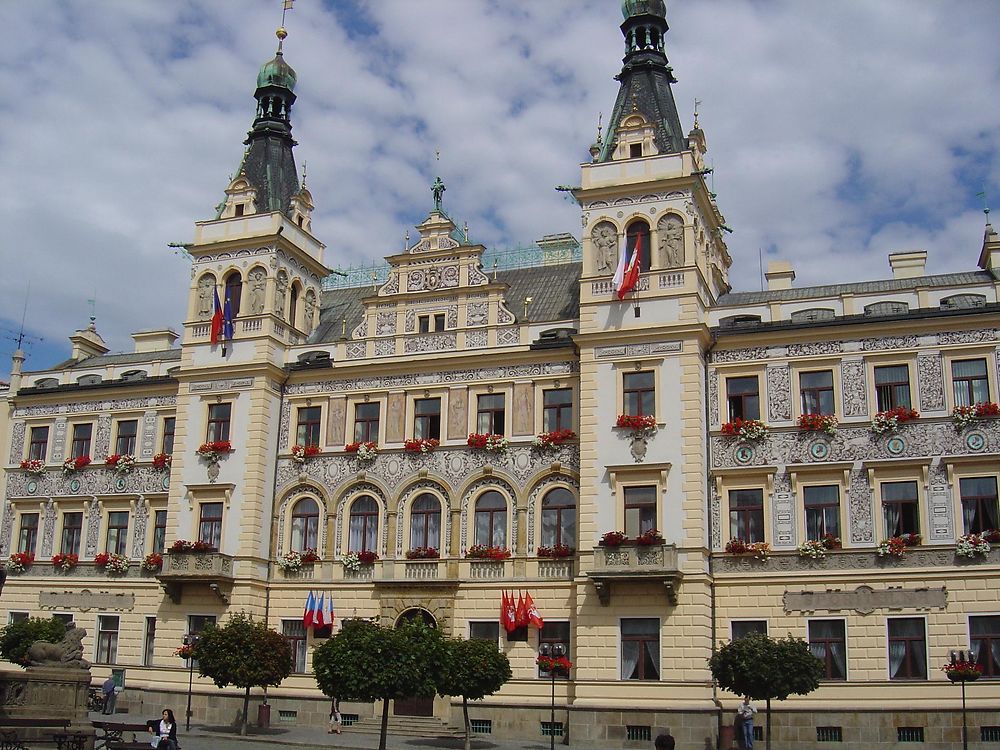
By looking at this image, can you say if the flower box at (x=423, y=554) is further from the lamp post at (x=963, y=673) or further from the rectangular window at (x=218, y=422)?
the lamp post at (x=963, y=673)

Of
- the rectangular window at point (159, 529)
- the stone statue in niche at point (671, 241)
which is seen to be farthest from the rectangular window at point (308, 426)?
the stone statue in niche at point (671, 241)

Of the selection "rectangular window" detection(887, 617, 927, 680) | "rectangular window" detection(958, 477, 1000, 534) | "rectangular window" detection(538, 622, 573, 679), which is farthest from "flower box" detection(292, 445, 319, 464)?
"rectangular window" detection(958, 477, 1000, 534)

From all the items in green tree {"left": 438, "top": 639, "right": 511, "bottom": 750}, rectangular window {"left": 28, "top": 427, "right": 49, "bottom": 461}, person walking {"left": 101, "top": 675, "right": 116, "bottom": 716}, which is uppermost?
rectangular window {"left": 28, "top": 427, "right": 49, "bottom": 461}

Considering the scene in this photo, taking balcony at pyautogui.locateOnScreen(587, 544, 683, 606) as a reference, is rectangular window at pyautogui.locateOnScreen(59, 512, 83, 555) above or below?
above

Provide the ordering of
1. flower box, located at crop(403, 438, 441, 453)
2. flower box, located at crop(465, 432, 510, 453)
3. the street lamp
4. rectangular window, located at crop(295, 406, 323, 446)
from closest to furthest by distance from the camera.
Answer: the street lamp
flower box, located at crop(465, 432, 510, 453)
flower box, located at crop(403, 438, 441, 453)
rectangular window, located at crop(295, 406, 323, 446)

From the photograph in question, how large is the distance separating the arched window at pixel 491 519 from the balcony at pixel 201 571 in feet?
30.2

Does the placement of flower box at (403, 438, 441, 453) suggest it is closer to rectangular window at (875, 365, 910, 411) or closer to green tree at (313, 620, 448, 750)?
green tree at (313, 620, 448, 750)

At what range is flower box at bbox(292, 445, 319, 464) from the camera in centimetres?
4297

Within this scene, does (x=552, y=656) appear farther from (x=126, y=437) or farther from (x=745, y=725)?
(x=126, y=437)

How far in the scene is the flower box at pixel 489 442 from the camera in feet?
132

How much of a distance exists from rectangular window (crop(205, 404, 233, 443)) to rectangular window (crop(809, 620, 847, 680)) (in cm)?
2242

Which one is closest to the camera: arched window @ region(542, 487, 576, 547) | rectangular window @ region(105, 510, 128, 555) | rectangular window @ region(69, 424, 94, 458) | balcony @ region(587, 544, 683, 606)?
balcony @ region(587, 544, 683, 606)

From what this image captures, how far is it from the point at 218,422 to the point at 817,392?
22219mm

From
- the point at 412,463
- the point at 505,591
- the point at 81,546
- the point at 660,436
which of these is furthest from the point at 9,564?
the point at 660,436
